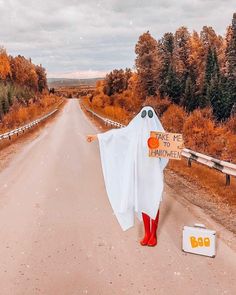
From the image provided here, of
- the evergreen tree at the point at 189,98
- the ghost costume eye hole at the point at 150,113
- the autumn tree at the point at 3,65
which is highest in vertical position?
the autumn tree at the point at 3,65

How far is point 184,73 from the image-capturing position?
7019 cm

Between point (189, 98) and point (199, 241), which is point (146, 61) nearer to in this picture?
point (189, 98)

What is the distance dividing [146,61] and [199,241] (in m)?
54.7

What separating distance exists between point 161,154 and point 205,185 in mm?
4864

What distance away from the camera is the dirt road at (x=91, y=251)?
495 cm

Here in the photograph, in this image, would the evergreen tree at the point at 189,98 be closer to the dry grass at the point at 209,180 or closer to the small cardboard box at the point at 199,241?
the dry grass at the point at 209,180

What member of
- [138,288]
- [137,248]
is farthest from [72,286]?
[137,248]

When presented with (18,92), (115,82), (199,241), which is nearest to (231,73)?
(115,82)

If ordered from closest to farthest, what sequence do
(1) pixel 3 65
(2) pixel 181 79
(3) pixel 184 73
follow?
1. (2) pixel 181 79
2. (3) pixel 184 73
3. (1) pixel 3 65

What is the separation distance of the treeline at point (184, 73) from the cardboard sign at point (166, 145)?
45.6 metres

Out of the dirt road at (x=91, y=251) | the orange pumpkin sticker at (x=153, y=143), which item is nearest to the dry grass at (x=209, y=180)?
the dirt road at (x=91, y=251)

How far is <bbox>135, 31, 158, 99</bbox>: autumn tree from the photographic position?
192 feet

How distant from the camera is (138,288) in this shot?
485 centimetres

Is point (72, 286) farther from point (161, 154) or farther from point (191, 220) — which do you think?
point (191, 220)
